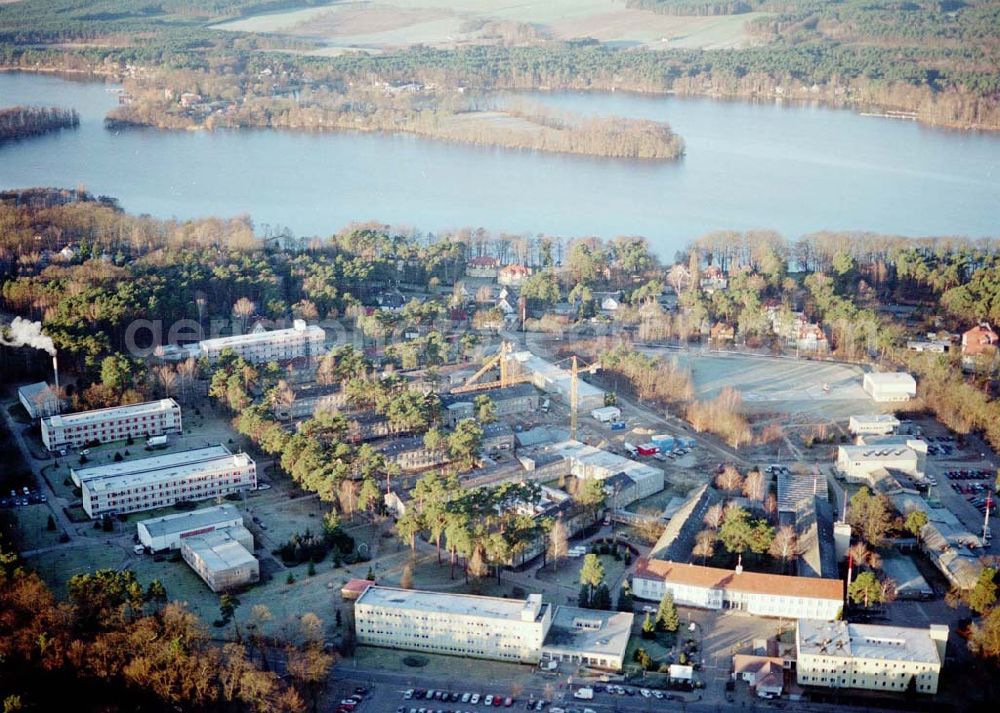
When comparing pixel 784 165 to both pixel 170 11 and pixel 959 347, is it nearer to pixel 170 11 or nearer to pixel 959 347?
pixel 959 347

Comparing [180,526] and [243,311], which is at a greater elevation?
[243,311]

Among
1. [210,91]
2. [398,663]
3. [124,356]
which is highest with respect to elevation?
[210,91]

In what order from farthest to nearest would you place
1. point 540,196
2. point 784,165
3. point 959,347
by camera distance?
point 784,165 → point 540,196 → point 959,347

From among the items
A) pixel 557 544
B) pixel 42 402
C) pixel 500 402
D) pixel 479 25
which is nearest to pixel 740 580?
pixel 557 544

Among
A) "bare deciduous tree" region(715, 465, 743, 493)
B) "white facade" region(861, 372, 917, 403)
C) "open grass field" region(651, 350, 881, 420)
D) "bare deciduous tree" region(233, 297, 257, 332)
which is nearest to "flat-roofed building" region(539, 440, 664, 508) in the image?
"bare deciduous tree" region(715, 465, 743, 493)

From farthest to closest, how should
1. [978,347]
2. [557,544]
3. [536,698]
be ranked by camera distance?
1. [978,347]
2. [557,544]
3. [536,698]

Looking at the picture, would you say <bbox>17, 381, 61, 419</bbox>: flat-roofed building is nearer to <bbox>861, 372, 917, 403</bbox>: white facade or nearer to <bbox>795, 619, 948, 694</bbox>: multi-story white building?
<bbox>795, 619, 948, 694</bbox>: multi-story white building

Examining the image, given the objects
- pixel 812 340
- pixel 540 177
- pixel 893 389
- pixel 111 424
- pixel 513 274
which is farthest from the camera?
pixel 540 177

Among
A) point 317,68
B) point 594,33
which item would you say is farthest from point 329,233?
point 594,33

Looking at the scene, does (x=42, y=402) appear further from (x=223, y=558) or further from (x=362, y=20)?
(x=362, y=20)
